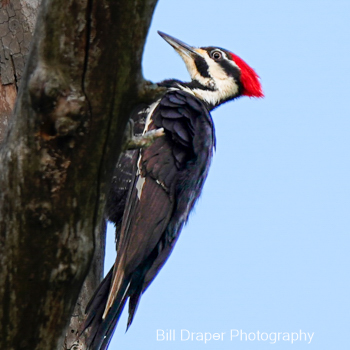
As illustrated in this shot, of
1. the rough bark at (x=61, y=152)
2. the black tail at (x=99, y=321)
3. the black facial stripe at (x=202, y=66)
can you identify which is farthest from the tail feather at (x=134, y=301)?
the black facial stripe at (x=202, y=66)

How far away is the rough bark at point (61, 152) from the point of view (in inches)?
68.7

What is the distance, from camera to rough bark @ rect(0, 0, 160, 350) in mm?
1745

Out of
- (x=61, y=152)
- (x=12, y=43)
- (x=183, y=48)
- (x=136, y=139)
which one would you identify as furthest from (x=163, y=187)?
(x=61, y=152)

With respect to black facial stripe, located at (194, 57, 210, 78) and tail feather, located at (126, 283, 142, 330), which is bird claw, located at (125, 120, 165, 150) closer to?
tail feather, located at (126, 283, 142, 330)

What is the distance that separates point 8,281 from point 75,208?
0.28 m

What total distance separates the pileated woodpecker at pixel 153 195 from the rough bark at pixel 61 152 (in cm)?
119

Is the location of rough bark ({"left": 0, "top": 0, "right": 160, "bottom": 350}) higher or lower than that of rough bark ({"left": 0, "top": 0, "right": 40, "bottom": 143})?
lower

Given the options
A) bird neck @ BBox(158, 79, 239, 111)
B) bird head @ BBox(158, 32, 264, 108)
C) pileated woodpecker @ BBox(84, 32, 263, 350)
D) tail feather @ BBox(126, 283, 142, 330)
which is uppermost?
bird head @ BBox(158, 32, 264, 108)

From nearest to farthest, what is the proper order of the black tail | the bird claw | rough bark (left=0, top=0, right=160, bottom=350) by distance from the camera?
rough bark (left=0, top=0, right=160, bottom=350) → the bird claw → the black tail

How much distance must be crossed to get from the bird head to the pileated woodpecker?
0.72 metres

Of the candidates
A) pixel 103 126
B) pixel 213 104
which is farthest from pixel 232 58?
pixel 103 126

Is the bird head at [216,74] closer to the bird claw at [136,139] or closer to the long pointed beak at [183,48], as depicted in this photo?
the long pointed beak at [183,48]

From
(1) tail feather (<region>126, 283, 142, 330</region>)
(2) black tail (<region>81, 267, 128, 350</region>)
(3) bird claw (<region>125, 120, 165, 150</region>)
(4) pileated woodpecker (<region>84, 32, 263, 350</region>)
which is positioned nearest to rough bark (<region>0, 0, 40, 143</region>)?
(4) pileated woodpecker (<region>84, 32, 263, 350</region>)

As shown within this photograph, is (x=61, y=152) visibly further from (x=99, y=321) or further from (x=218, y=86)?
(x=218, y=86)
